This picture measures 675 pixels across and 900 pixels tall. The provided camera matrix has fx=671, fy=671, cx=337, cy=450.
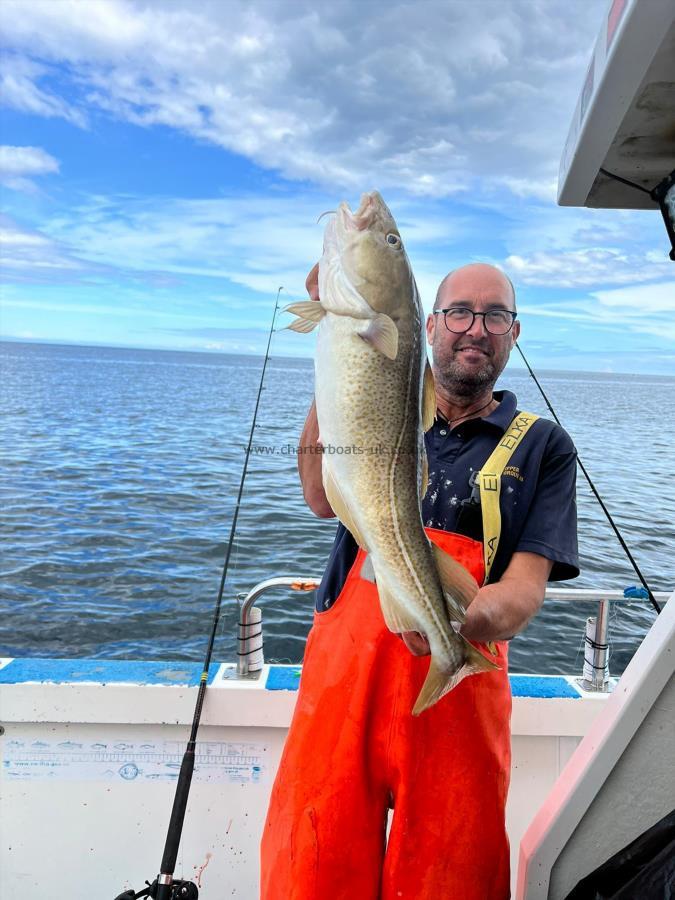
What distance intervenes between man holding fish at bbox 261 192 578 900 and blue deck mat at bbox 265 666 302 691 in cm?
98

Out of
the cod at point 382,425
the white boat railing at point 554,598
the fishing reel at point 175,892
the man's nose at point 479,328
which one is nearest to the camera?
the cod at point 382,425

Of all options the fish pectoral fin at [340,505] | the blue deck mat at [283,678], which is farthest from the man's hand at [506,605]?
the blue deck mat at [283,678]

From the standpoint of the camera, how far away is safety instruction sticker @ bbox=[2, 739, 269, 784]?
11.4 ft

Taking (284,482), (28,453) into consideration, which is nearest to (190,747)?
(284,482)

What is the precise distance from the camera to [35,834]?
3.46 meters

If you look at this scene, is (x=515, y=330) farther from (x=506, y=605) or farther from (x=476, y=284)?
(x=506, y=605)

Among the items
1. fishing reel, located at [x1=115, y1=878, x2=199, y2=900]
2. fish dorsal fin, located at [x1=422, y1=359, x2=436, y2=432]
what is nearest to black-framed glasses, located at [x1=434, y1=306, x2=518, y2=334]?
fish dorsal fin, located at [x1=422, y1=359, x2=436, y2=432]

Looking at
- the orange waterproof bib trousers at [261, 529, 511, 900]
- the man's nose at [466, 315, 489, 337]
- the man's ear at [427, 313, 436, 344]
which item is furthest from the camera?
the man's ear at [427, 313, 436, 344]

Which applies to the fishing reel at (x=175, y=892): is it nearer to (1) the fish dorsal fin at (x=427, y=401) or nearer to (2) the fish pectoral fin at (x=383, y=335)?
(1) the fish dorsal fin at (x=427, y=401)

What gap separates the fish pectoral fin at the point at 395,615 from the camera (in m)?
2.17

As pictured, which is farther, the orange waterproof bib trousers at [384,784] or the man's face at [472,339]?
the man's face at [472,339]

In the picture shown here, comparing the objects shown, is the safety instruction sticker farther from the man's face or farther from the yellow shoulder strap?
the man's face

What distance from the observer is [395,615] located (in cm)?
218

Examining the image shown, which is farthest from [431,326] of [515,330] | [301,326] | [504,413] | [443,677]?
[443,677]
